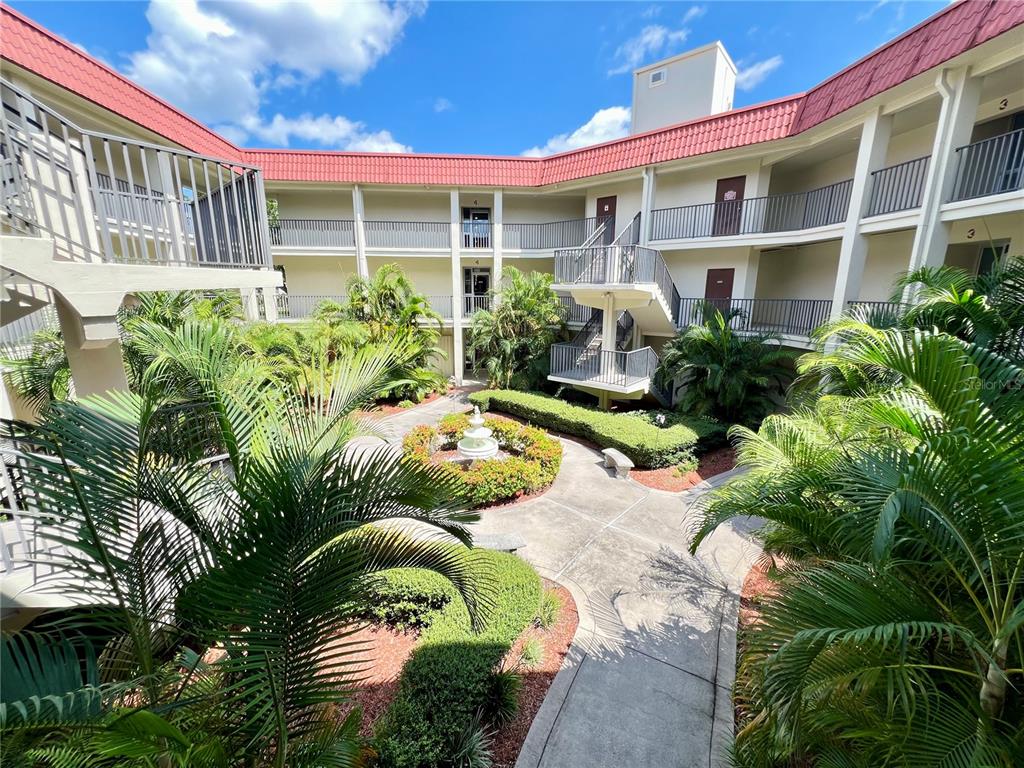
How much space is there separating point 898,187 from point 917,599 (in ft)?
34.3

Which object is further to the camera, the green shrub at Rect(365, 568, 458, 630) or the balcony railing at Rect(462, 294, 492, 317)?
the balcony railing at Rect(462, 294, 492, 317)

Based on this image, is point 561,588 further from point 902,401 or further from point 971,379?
point 971,379

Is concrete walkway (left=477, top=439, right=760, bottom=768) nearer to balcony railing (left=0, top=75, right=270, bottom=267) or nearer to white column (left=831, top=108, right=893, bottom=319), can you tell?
balcony railing (left=0, top=75, right=270, bottom=267)

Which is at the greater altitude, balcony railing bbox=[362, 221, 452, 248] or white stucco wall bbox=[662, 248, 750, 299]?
balcony railing bbox=[362, 221, 452, 248]

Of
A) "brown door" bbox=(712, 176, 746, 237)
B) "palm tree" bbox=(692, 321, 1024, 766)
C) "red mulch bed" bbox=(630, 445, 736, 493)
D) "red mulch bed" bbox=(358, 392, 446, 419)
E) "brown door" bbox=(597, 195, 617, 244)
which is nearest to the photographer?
"palm tree" bbox=(692, 321, 1024, 766)

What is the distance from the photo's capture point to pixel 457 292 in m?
16.7

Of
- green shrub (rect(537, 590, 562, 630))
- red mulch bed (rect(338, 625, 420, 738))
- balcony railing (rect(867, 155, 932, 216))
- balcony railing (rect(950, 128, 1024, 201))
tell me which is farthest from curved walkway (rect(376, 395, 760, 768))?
balcony railing (rect(867, 155, 932, 216))

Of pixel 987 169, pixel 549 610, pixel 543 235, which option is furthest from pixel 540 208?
pixel 549 610

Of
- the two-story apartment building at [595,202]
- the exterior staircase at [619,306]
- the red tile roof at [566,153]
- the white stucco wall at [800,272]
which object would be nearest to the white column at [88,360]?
the two-story apartment building at [595,202]

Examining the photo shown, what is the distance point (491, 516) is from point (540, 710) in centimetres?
379

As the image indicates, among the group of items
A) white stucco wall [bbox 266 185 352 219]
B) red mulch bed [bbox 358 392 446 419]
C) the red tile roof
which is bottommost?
red mulch bed [bbox 358 392 446 419]

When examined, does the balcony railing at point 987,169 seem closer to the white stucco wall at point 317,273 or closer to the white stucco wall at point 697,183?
the white stucco wall at point 697,183

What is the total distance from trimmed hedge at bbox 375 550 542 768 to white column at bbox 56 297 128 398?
13.1ft

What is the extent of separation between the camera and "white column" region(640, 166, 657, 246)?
13.1 metres
